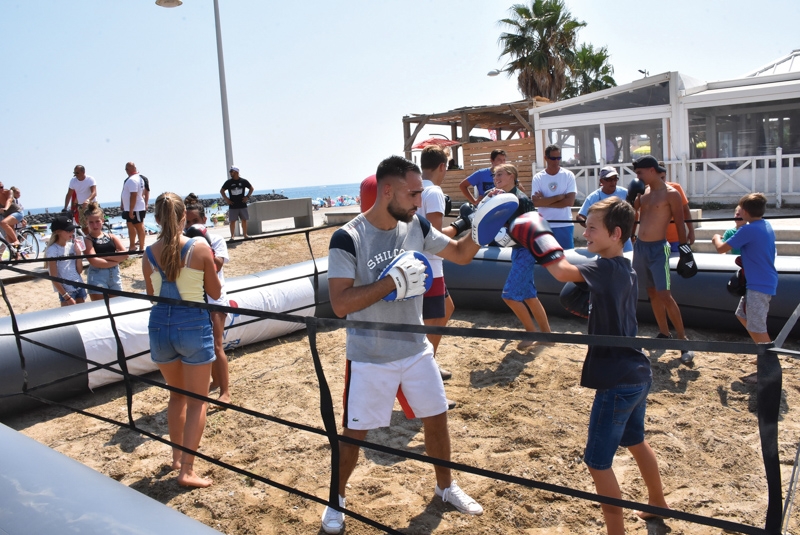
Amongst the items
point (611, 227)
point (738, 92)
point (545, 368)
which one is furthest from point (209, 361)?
point (738, 92)

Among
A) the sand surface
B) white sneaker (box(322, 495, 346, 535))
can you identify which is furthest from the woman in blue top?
white sneaker (box(322, 495, 346, 535))

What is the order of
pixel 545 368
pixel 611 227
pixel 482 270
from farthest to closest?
pixel 482 270
pixel 545 368
pixel 611 227

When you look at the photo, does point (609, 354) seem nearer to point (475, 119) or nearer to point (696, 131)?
point (696, 131)

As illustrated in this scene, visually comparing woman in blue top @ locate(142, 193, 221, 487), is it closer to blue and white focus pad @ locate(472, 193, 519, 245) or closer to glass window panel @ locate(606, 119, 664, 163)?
blue and white focus pad @ locate(472, 193, 519, 245)

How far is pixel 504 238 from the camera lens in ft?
10.3

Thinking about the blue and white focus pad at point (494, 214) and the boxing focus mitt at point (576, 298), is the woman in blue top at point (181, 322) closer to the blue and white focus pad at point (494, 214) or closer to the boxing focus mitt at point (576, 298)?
the blue and white focus pad at point (494, 214)

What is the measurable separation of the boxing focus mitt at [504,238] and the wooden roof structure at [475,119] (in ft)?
48.5

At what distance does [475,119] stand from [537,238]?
18.2m

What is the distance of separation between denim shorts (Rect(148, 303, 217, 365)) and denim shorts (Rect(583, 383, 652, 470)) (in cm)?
220

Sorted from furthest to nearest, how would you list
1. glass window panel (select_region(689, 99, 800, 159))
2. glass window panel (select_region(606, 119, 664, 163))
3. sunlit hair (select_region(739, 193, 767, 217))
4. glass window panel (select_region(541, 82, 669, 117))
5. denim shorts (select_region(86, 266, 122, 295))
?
glass window panel (select_region(606, 119, 664, 163)) < glass window panel (select_region(541, 82, 669, 117)) < glass window panel (select_region(689, 99, 800, 159)) < denim shorts (select_region(86, 266, 122, 295)) < sunlit hair (select_region(739, 193, 767, 217))

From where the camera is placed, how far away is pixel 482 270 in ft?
23.4

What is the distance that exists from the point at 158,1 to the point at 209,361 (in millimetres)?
9796

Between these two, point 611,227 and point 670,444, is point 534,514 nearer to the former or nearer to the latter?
point 670,444

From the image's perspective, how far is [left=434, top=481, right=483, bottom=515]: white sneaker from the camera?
123 inches
